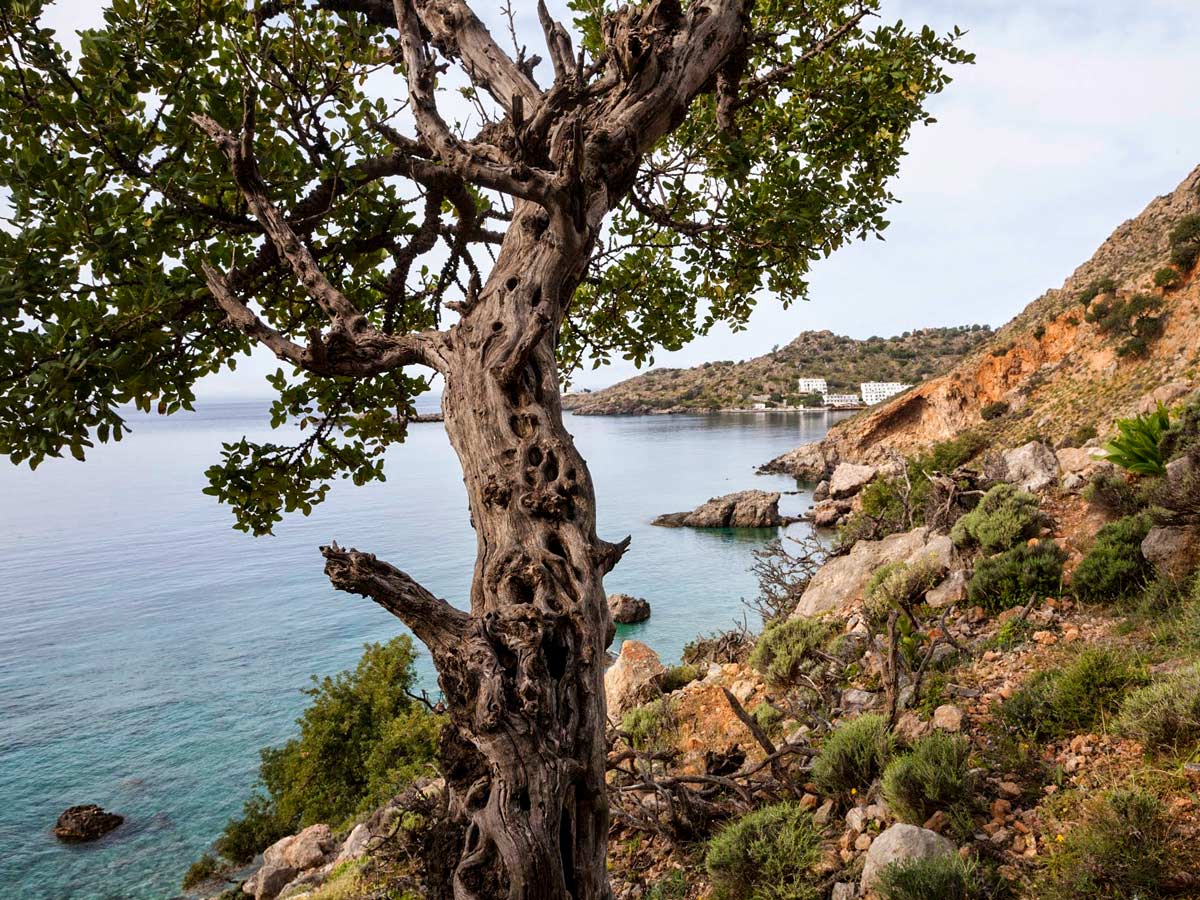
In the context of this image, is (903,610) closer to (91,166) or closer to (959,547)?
(959,547)

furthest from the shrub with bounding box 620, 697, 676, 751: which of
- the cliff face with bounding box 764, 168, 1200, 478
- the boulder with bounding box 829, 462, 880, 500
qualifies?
the boulder with bounding box 829, 462, 880, 500

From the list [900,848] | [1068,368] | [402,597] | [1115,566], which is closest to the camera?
[402,597]

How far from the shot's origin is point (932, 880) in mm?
3477

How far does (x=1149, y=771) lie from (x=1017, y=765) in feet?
2.49

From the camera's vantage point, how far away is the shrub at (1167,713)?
410cm

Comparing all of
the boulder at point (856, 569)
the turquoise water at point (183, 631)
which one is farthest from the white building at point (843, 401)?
the boulder at point (856, 569)

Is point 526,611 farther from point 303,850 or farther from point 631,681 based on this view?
point 303,850

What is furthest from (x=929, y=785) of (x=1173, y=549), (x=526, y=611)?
(x=1173, y=549)

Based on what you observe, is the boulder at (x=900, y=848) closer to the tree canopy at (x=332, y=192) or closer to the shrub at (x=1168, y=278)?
the tree canopy at (x=332, y=192)

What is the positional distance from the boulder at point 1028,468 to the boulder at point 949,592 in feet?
10.9

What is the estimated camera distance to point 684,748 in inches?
297

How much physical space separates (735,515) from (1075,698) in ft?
139

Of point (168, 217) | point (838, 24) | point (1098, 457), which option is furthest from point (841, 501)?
point (168, 217)

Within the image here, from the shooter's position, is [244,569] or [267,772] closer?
[267,772]
